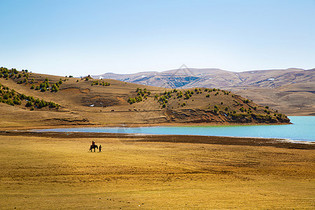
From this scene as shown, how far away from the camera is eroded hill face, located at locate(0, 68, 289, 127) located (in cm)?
8106

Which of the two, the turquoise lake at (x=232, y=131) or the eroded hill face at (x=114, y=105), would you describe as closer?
the turquoise lake at (x=232, y=131)

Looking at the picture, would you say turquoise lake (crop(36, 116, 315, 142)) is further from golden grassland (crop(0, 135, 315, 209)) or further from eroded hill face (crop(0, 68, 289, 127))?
golden grassland (crop(0, 135, 315, 209))

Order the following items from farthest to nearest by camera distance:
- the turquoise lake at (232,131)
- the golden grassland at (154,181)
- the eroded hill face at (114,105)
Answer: the eroded hill face at (114,105)
the turquoise lake at (232,131)
the golden grassland at (154,181)

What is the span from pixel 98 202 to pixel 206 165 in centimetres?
1310

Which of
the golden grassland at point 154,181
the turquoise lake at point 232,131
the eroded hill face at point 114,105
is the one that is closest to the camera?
the golden grassland at point 154,181

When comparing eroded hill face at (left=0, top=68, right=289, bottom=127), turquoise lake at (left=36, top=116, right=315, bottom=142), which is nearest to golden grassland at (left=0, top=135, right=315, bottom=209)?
turquoise lake at (left=36, top=116, right=315, bottom=142)

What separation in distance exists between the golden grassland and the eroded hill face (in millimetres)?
52059

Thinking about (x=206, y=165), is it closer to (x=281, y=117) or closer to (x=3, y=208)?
(x=3, y=208)

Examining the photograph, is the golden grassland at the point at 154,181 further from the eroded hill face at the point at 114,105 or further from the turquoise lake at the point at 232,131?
the eroded hill face at the point at 114,105

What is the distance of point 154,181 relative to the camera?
2014 centimetres

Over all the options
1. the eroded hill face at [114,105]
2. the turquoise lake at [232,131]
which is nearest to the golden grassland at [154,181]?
the turquoise lake at [232,131]

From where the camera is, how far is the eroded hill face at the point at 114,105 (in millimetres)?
81062

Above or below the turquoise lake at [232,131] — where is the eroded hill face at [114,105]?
above

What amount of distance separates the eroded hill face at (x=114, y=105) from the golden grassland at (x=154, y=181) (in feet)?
171
